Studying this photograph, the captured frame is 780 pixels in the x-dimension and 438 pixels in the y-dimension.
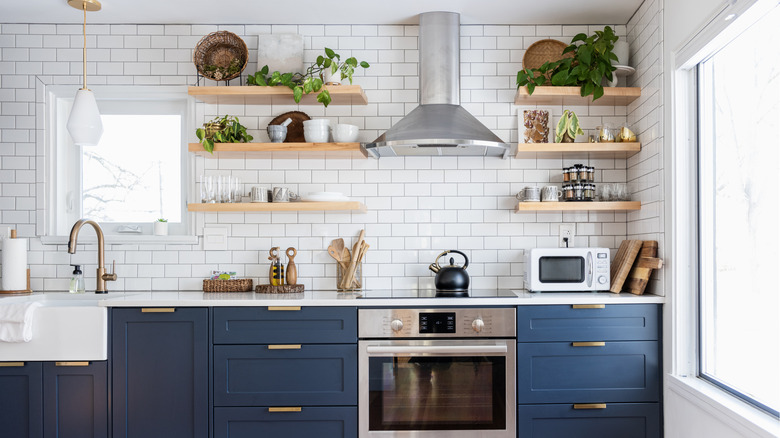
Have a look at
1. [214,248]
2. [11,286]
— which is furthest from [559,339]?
[11,286]

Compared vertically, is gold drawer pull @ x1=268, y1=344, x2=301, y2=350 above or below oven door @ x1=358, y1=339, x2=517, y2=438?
above

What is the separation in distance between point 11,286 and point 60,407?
34.7 inches

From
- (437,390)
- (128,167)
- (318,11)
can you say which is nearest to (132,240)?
(128,167)

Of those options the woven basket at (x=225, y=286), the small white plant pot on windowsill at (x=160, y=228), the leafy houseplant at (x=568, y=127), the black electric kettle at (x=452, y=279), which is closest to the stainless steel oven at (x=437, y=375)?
the black electric kettle at (x=452, y=279)

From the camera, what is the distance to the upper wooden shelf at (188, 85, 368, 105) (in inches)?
140

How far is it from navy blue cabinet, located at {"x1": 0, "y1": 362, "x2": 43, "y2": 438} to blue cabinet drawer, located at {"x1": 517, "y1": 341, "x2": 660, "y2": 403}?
2.43 metres

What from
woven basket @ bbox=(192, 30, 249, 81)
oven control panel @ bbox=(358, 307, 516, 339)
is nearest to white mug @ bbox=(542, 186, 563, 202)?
oven control panel @ bbox=(358, 307, 516, 339)

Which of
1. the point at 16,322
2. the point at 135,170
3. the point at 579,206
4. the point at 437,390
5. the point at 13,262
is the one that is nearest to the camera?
the point at 16,322

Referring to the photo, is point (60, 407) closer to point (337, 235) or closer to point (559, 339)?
point (337, 235)

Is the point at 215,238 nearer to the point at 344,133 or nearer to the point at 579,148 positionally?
the point at 344,133

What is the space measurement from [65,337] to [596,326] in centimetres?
267

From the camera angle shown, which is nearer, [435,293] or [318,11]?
[435,293]

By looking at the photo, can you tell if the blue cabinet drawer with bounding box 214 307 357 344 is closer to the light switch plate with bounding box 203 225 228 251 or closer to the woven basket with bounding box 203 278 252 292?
the woven basket with bounding box 203 278 252 292

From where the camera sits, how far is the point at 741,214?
2.55 metres
